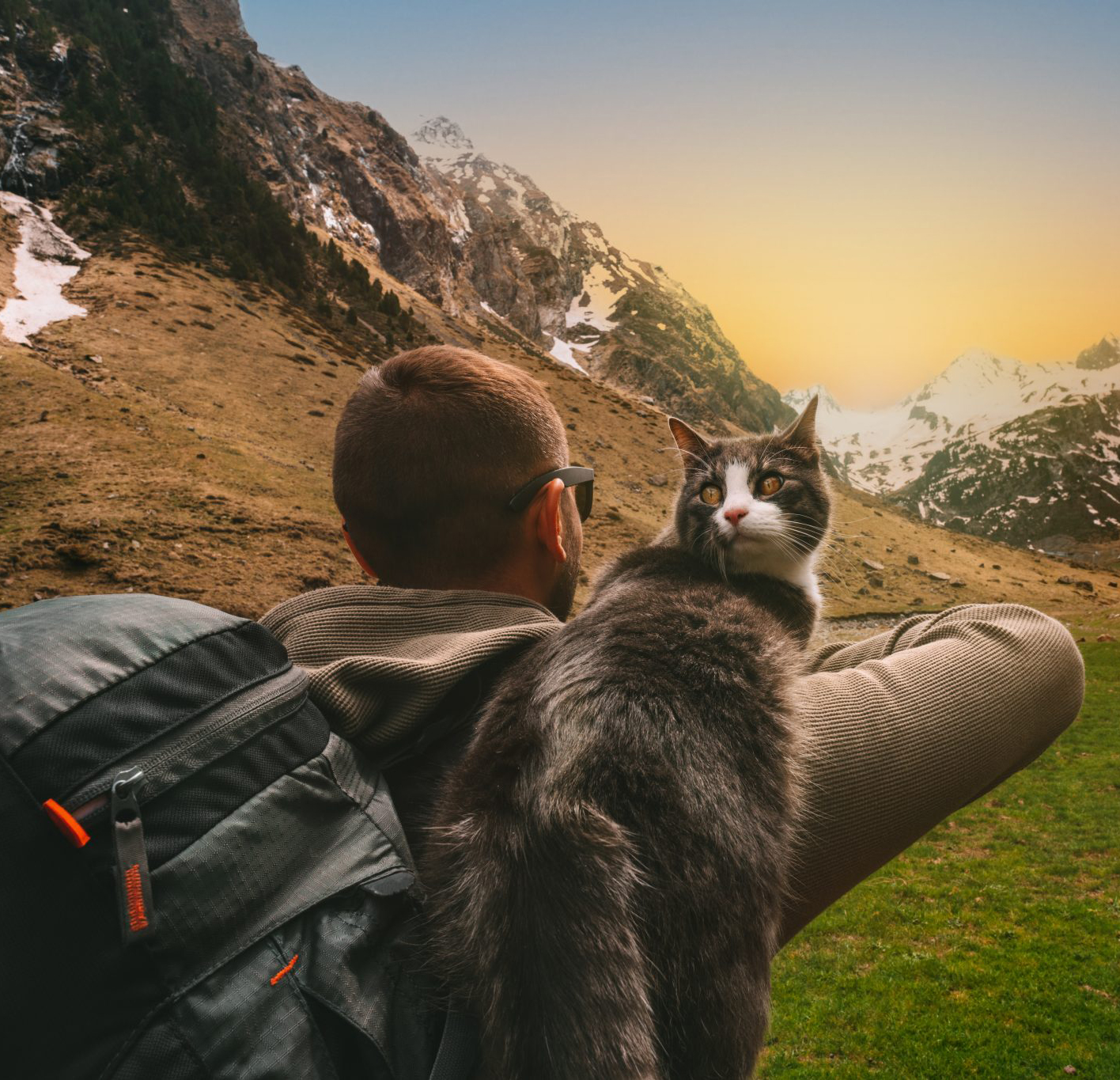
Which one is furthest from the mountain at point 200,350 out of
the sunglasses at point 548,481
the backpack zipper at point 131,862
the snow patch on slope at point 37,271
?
the backpack zipper at point 131,862

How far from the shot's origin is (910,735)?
1.95m

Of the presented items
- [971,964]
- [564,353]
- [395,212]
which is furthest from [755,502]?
[564,353]

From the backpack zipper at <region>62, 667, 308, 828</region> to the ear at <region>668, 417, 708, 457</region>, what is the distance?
380cm

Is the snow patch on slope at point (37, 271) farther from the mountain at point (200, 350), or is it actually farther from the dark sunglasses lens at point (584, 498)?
the dark sunglasses lens at point (584, 498)

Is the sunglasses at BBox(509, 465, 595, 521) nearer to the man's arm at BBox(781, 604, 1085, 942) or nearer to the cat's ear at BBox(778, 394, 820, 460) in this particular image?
the man's arm at BBox(781, 604, 1085, 942)

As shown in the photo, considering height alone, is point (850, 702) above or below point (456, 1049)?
above

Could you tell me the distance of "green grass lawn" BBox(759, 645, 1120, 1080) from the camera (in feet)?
29.9

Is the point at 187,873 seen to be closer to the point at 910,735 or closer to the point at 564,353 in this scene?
the point at 910,735

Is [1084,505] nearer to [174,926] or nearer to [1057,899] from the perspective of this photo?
[1057,899]

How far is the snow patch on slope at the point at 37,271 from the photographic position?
29984 mm

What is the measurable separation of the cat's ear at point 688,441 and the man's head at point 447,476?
2.57 m

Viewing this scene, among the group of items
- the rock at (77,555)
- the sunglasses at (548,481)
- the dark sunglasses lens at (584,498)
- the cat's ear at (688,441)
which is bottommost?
the rock at (77,555)

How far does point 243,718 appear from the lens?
134 cm

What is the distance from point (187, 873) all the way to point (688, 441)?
4282 millimetres
